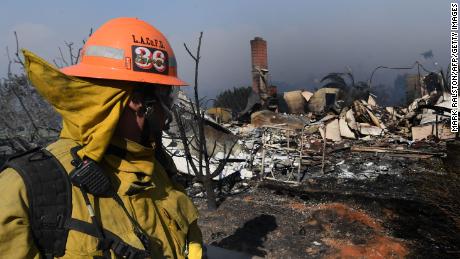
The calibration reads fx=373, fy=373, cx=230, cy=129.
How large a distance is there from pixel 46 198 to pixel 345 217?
613 centimetres

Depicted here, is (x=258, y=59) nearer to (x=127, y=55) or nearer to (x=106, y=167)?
(x=127, y=55)

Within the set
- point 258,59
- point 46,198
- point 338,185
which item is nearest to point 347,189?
point 338,185

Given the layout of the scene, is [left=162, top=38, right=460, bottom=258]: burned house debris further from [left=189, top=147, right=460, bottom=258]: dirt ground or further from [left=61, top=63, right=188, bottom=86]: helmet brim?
[left=61, top=63, right=188, bottom=86]: helmet brim

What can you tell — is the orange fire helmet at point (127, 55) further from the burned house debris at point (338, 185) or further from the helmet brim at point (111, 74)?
the burned house debris at point (338, 185)

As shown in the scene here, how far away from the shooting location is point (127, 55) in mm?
1608

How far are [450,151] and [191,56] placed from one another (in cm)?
693

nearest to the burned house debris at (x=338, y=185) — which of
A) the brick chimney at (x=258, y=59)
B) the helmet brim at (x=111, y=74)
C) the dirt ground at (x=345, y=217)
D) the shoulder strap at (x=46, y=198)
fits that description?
the dirt ground at (x=345, y=217)

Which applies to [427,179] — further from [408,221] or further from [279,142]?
[279,142]

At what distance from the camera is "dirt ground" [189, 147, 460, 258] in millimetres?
5449

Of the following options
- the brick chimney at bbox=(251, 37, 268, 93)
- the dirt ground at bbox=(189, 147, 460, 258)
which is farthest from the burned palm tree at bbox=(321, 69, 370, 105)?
the dirt ground at bbox=(189, 147, 460, 258)

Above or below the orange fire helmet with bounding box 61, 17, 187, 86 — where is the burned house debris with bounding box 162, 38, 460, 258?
below

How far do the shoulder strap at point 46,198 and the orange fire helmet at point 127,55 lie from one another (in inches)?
16.3

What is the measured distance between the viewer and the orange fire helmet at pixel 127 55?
1.55m

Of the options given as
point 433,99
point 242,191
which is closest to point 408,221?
point 242,191
